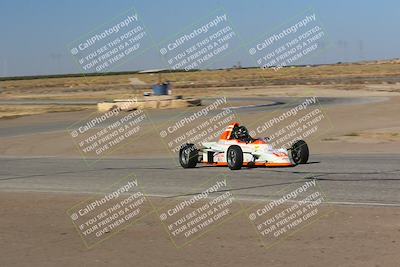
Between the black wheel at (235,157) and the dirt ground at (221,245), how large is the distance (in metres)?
5.74

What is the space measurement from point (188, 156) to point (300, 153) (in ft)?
9.19

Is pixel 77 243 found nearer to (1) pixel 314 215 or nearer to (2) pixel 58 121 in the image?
(1) pixel 314 215

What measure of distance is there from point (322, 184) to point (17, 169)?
9.51 meters

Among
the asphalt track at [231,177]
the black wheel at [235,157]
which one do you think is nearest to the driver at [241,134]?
the black wheel at [235,157]

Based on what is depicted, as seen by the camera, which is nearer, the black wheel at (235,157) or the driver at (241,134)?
the black wheel at (235,157)

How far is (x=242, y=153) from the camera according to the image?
1725 centimetres

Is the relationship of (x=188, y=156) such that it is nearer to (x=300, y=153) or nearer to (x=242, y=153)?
(x=242, y=153)

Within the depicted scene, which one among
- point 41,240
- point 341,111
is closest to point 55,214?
point 41,240

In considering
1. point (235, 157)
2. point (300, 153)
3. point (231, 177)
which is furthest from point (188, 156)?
point (300, 153)

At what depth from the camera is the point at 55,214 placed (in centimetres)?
1218

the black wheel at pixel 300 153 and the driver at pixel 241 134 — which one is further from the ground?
the driver at pixel 241 134

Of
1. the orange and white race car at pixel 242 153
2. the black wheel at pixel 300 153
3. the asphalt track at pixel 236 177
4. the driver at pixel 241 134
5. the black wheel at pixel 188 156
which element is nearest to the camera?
the asphalt track at pixel 236 177

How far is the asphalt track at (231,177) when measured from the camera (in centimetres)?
1338

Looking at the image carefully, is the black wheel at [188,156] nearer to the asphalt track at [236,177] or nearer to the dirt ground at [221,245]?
the asphalt track at [236,177]
